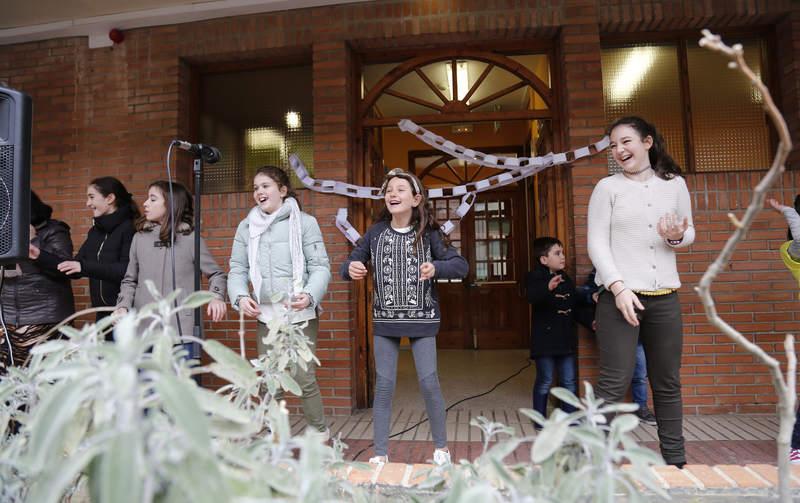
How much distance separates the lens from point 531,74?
13.8 ft

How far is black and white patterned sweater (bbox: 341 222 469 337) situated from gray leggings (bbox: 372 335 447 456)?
0.23 feet

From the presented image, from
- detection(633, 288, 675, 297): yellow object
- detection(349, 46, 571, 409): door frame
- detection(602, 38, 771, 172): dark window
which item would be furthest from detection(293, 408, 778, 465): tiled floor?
detection(602, 38, 771, 172): dark window

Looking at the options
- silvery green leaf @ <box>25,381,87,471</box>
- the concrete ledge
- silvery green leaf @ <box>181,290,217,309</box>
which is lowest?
the concrete ledge

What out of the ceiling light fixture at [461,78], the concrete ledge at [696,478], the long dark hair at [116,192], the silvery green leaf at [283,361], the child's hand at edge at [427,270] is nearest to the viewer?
the concrete ledge at [696,478]

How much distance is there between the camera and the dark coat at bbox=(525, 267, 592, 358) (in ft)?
11.6

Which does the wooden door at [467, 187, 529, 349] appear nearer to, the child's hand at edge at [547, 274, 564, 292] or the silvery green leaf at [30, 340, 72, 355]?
the child's hand at edge at [547, 274, 564, 292]

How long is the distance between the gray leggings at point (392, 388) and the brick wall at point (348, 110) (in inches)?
50.9

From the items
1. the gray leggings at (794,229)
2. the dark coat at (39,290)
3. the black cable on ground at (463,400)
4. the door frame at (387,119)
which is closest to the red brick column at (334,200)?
the door frame at (387,119)

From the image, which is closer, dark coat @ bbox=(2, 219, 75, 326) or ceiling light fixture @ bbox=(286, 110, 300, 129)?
dark coat @ bbox=(2, 219, 75, 326)

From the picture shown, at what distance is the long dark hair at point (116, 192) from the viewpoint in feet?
10.8

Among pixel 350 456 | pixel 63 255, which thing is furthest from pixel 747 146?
pixel 63 255

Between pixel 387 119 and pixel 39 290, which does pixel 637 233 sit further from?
pixel 39 290

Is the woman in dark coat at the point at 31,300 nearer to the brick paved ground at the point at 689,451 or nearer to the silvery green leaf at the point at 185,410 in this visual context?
the brick paved ground at the point at 689,451

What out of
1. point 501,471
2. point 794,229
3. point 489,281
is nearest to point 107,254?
point 501,471
